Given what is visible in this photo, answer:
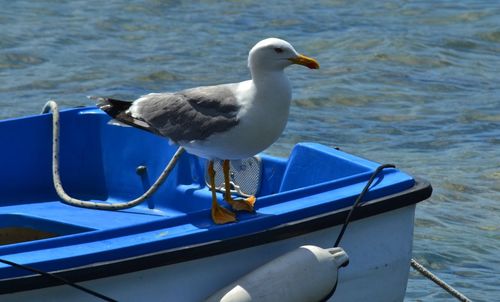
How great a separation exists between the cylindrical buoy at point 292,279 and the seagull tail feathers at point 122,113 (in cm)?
80

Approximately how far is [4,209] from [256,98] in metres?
2.28

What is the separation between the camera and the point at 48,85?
40.7ft

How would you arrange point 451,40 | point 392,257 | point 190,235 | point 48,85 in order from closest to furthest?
1. point 190,235
2. point 392,257
3. point 48,85
4. point 451,40

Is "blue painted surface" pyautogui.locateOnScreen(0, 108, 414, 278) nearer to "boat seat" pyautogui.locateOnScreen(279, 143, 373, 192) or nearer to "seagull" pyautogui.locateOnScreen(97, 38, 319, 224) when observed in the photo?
"boat seat" pyautogui.locateOnScreen(279, 143, 373, 192)

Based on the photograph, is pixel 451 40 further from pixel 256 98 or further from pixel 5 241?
pixel 256 98

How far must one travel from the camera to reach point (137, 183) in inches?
290

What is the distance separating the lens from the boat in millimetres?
5184

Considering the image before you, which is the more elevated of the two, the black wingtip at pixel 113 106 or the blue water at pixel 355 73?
the black wingtip at pixel 113 106

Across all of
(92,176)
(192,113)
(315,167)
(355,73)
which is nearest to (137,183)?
(92,176)

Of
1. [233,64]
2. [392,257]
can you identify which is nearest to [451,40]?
[233,64]

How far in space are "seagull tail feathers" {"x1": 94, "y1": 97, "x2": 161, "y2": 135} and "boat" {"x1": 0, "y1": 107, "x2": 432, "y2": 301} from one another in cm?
13

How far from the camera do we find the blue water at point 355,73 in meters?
9.06

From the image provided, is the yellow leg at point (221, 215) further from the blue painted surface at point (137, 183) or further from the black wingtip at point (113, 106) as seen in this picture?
the black wingtip at point (113, 106)

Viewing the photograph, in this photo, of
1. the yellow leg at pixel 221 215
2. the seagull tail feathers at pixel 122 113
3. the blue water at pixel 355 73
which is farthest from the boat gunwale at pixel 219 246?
the blue water at pixel 355 73
